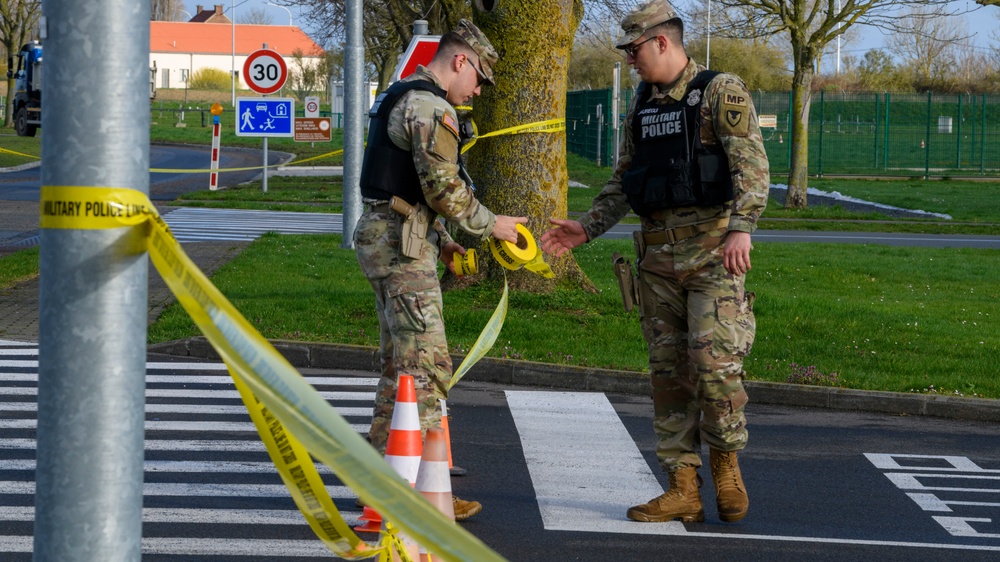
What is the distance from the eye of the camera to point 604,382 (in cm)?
849

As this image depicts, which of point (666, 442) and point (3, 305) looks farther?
point (3, 305)

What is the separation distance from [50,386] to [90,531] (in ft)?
0.75

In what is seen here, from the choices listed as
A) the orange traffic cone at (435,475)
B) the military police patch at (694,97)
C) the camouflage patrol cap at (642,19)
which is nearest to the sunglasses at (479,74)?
the camouflage patrol cap at (642,19)

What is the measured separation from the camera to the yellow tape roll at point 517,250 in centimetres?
556

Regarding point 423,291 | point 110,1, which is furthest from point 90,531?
point 423,291

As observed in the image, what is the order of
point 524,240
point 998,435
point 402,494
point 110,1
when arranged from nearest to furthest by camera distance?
point 110,1
point 402,494
point 524,240
point 998,435

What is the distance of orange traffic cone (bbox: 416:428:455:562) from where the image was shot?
4219 millimetres

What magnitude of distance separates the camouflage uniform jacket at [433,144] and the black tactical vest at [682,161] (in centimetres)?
85

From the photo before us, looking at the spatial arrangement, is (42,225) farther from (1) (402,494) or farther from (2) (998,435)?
(2) (998,435)

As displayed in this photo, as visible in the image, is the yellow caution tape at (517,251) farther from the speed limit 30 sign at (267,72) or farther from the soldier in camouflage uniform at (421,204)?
the speed limit 30 sign at (267,72)

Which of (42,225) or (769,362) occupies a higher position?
(42,225)

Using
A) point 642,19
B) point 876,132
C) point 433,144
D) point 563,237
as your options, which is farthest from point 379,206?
point 876,132

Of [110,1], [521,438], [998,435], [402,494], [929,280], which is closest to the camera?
[110,1]

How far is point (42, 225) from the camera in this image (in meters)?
1.84
